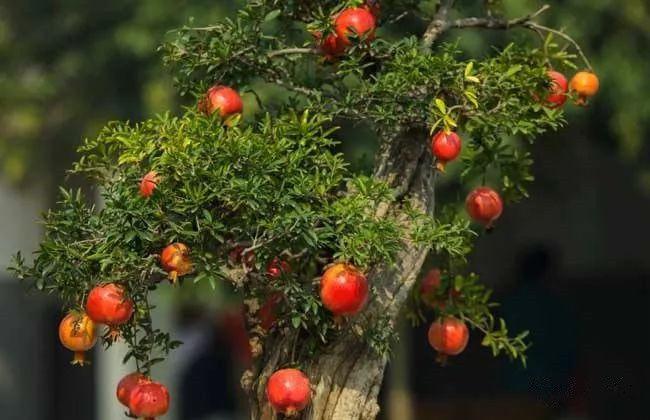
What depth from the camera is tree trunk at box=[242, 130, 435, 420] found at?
3230 millimetres

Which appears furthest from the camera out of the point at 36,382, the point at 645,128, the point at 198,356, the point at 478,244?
the point at 36,382

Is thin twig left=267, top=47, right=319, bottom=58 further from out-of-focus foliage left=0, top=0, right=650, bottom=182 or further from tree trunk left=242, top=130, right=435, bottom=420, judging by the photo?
out-of-focus foliage left=0, top=0, right=650, bottom=182

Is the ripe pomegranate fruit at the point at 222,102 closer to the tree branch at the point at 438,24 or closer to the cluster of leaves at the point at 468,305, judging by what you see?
the tree branch at the point at 438,24

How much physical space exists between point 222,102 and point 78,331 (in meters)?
0.64

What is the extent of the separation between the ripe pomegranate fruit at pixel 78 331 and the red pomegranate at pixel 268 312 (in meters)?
0.40

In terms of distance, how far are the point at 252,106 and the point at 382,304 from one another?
11.2 feet

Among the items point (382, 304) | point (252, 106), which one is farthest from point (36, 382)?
point (382, 304)

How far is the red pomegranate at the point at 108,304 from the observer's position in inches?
116

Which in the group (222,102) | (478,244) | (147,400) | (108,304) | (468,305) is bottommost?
(478,244)

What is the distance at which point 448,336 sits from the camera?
343 centimetres

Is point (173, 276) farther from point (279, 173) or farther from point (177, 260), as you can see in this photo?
point (279, 173)

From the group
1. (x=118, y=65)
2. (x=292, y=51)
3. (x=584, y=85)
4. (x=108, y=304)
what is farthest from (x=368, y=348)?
(x=118, y=65)

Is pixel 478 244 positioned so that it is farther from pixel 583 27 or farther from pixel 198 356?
pixel 583 27

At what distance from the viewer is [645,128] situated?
8.02 metres
